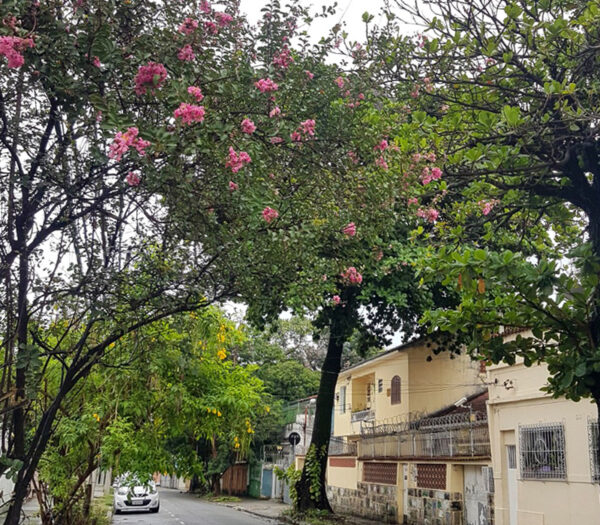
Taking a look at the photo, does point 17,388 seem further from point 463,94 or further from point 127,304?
point 463,94

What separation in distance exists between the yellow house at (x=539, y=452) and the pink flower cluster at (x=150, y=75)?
378 inches

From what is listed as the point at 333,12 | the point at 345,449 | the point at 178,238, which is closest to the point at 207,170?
the point at 178,238

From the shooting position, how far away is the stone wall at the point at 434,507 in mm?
16094

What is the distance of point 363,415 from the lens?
92.2 feet

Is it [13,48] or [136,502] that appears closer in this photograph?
[13,48]

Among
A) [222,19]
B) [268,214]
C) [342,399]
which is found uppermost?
[222,19]

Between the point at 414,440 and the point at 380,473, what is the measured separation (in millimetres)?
3165

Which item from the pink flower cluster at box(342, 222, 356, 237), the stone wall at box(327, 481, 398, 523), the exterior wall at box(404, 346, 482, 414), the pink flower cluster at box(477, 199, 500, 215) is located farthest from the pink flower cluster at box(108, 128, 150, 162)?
the exterior wall at box(404, 346, 482, 414)

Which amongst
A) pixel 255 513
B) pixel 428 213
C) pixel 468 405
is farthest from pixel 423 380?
pixel 428 213

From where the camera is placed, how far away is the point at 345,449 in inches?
1044

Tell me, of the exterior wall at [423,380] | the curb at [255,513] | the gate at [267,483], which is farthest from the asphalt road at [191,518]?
the gate at [267,483]

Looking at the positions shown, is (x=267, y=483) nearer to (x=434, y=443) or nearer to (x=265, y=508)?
(x=265, y=508)

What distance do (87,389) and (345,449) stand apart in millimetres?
16840

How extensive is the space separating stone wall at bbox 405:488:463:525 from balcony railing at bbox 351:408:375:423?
8029 mm
